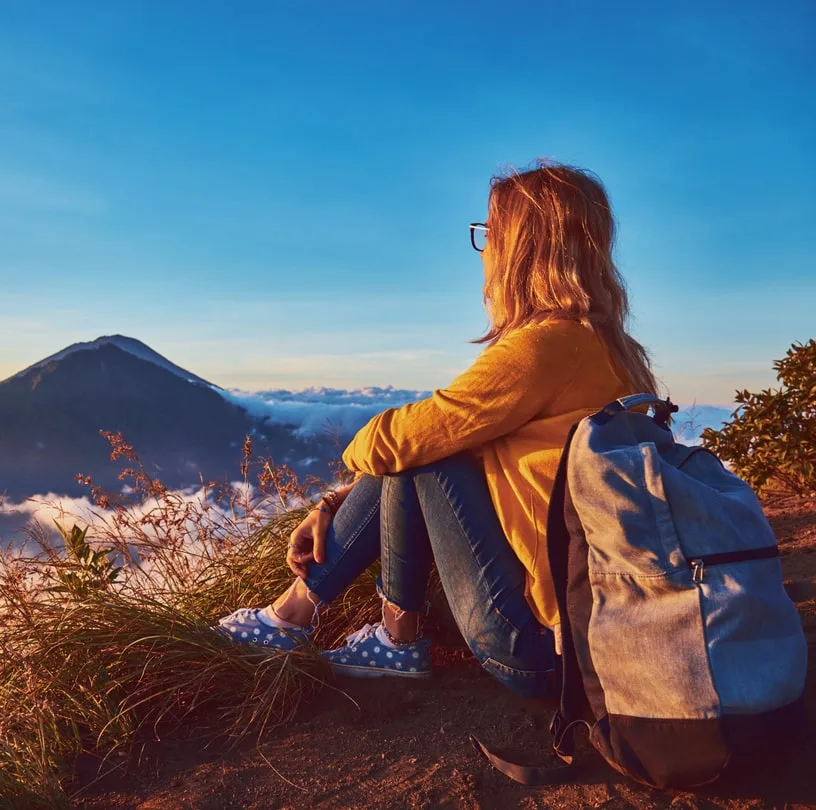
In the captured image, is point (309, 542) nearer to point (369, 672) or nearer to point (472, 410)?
point (369, 672)

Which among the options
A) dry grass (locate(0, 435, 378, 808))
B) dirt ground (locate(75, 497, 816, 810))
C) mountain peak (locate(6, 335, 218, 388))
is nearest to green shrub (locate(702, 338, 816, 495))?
dirt ground (locate(75, 497, 816, 810))

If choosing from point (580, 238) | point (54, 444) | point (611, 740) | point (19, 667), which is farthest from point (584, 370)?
point (54, 444)

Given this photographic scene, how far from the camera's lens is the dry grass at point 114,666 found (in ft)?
8.34

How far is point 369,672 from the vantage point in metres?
2.83

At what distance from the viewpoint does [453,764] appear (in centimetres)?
226

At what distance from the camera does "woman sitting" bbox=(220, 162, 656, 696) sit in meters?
2.37

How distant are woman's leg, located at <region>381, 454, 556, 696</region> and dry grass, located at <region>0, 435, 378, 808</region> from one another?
0.70 metres

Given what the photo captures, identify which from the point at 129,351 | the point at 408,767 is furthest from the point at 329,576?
the point at 129,351

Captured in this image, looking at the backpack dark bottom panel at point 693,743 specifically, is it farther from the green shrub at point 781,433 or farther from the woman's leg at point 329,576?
the green shrub at point 781,433

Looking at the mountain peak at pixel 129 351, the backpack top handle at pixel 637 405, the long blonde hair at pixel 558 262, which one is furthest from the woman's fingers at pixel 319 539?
the mountain peak at pixel 129 351

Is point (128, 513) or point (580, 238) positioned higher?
point (580, 238)

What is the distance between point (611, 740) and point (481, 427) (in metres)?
0.92

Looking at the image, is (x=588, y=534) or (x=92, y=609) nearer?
(x=588, y=534)

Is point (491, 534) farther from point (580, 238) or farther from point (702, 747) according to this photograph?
point (580, 238)
